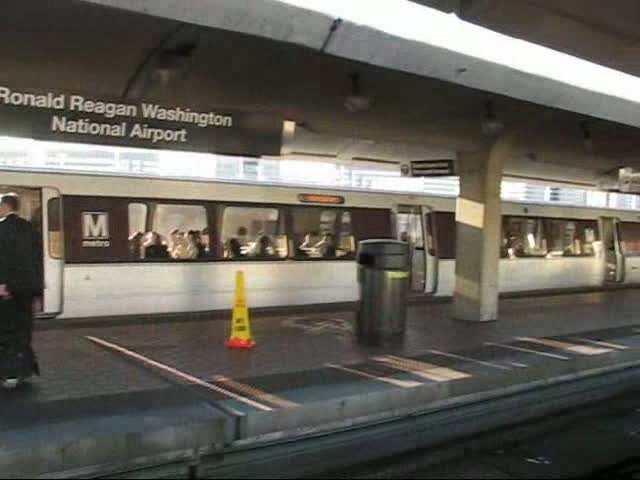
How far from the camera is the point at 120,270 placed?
12.1m

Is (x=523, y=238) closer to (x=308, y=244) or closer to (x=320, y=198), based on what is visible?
(x=320, y=198)

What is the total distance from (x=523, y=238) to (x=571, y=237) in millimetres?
2761

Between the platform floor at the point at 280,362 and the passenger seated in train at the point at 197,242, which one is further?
the passenger seated in train at the point at 197,242

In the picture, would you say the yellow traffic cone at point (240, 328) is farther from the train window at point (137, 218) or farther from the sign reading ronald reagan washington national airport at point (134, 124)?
the train window at point (137, 218)

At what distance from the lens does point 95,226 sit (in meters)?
11.9

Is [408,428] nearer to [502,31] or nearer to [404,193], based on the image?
[502,31]

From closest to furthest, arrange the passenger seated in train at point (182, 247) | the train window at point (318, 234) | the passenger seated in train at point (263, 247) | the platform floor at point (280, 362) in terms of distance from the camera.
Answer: the platform floor at point (280, 362)
the passenger seated in train at point (182, 247)
the passenger seated in train at point (263, 247)
the train window at point (318, 234)

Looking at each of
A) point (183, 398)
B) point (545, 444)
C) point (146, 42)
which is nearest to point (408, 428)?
point (545, 444)

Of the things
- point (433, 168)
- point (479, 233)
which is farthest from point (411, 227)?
point (479, 233)

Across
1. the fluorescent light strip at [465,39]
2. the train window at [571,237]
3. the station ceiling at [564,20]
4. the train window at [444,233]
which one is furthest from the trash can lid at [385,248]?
A: the train window at [571,237]

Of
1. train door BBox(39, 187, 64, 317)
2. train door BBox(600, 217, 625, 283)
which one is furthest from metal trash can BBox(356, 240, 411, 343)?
train door BBox(600, 217, 625, 283)

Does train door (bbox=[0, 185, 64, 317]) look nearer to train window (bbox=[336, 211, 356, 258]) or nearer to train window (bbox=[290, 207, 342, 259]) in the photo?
train window (bbox=[290, 207, 342, 259])

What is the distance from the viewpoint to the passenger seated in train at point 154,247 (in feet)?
41.1

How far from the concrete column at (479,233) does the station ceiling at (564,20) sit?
5.69 m
